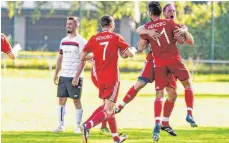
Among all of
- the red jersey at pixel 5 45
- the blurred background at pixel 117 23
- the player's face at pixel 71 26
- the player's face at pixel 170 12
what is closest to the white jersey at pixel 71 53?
the player's face at pixel 71 26

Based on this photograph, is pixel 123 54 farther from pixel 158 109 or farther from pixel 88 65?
pixel 88 65

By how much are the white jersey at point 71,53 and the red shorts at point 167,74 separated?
1.51m

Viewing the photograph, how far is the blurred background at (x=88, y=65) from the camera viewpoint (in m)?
19.1

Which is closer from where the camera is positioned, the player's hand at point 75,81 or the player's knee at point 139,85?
the player's hand at point 75,81

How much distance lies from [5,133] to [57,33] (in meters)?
40.2

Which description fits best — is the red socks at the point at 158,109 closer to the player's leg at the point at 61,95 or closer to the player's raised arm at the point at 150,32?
the player's raised arm at the point at 150,32

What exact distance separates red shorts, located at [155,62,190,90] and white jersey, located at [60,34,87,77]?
1.51 m

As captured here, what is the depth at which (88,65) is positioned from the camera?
39.7 m

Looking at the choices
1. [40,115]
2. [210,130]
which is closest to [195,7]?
[40,115]

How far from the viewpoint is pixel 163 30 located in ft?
38.3

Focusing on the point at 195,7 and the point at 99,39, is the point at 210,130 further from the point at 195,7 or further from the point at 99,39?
the point at 195,7

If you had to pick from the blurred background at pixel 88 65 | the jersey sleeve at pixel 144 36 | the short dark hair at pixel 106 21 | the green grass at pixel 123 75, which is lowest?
the green grass at pixel 123 75

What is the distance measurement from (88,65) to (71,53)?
2667 cm

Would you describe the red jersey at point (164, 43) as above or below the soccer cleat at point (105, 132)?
above
